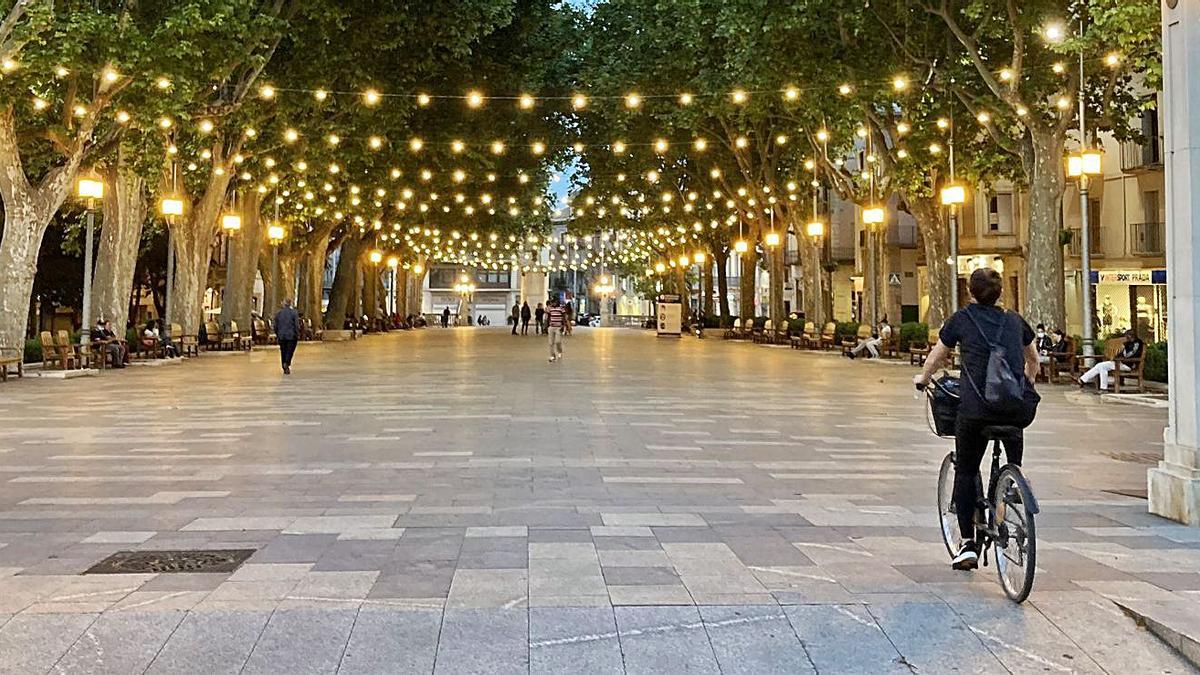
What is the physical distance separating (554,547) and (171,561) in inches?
90.4

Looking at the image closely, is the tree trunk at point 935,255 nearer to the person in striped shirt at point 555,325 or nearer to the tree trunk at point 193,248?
the person in striped shirt at point 555,325

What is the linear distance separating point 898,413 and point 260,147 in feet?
72.8

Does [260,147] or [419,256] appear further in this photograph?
[419,256]

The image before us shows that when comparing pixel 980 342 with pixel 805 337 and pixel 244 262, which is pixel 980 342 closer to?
pixel 805 337

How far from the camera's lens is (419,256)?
3088 inches

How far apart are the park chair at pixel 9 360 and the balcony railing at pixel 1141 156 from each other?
35314mm

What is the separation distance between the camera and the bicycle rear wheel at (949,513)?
19.2 feet

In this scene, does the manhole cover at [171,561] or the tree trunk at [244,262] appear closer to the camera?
the manhole cover at [171,561]

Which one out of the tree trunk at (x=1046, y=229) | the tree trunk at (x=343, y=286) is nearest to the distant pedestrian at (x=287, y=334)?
the tree trunk at (x=1046, y=229)

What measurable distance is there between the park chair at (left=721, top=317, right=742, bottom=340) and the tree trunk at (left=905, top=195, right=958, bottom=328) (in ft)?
63.3

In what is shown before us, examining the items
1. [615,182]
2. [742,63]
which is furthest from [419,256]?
[742,63]

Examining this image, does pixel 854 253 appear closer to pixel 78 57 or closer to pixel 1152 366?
pixel 1152 366

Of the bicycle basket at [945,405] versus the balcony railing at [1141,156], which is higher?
the balcony railing at [1141,156]

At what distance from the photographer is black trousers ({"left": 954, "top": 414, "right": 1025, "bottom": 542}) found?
533 centimetres
